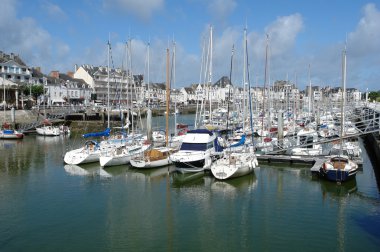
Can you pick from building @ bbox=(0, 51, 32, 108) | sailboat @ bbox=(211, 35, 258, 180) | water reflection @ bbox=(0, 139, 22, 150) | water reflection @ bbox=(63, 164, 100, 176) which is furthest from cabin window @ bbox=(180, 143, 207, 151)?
building @ bbox=(0, 51, 32, 108)

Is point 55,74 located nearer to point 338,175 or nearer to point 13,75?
point 13,75

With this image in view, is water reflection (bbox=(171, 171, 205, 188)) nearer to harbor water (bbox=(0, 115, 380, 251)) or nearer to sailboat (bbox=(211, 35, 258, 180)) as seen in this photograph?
harbor water (bbox=(0, 115, 380, 251))

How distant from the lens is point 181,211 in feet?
77.0

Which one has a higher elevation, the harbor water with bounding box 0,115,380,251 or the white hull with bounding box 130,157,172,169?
the white hull with bounding box 130,157,172,169

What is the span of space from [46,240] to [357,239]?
1560 centimetres

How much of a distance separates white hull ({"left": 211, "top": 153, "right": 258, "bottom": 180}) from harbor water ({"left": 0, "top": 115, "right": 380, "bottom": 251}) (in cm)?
61

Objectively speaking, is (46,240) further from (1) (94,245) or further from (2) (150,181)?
(2) (150,181)

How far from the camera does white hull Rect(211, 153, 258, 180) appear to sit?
1200 inches

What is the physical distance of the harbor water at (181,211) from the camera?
741 inches

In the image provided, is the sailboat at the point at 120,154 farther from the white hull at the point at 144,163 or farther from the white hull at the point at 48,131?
the white hull at the point at 48,131

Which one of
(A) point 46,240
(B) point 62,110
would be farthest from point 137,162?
(B) point 62,110

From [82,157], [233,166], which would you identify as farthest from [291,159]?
[82,157]

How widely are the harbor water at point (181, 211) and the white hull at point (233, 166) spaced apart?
614mm

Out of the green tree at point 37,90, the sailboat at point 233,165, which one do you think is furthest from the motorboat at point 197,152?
the green tree at point 37,90
